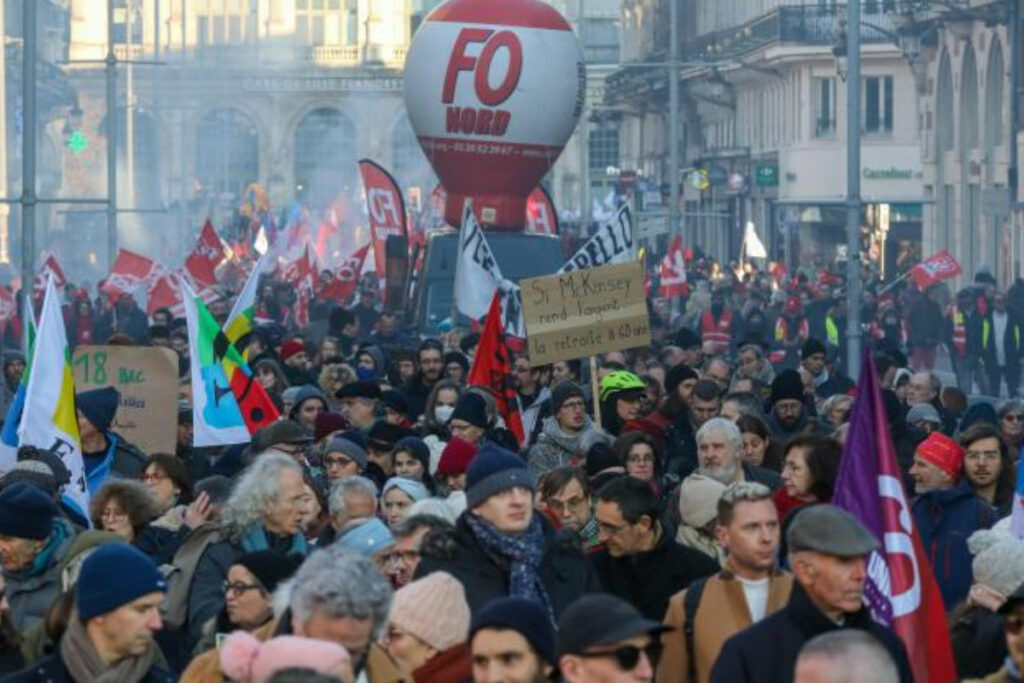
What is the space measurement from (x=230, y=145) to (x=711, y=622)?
12539cm

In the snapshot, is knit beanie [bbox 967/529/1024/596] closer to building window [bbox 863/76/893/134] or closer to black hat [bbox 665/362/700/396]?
black hat [bbox 665/362/700/396]

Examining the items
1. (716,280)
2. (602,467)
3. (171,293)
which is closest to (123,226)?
(716,280)

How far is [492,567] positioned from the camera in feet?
29.7

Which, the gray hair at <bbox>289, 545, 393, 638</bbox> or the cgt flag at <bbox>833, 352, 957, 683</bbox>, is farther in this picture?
the cgt flag at <bbox>833, 352, 957, 683</bbox>

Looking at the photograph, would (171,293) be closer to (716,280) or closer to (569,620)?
(716,280)

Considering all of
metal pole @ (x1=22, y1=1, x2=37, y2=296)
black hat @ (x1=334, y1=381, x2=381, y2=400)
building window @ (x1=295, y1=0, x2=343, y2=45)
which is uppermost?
building window @ (x1=295, y1=0, x2=343, y2=45)

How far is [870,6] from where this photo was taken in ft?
193

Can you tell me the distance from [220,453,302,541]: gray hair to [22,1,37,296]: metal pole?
57.8ft

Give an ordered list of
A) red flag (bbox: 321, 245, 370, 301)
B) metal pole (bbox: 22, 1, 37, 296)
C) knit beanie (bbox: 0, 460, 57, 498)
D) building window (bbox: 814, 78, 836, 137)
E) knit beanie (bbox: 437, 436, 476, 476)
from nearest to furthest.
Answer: knit beanie (bbox: 0, 460, 57, 498) → knit beanie (bbox: 437, 436, 476, 476) → metal pole (bbox: 22, 1, 37, 296) → red flag (bbox: 321, 245, 370, 301) → building window (bbox: 814, 78, 836, 137)

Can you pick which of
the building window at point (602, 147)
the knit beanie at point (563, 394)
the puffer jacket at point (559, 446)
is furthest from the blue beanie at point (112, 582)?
the building window at point (602, 147)

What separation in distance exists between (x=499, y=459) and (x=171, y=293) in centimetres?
2399

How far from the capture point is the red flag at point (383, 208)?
38406 mm

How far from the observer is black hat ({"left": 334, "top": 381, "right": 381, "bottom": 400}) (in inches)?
638

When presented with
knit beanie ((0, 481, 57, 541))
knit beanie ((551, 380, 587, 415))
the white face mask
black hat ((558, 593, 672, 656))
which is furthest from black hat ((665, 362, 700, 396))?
black hat ((558, 593, 672, 656))
